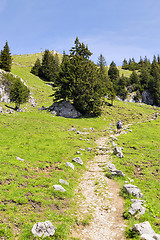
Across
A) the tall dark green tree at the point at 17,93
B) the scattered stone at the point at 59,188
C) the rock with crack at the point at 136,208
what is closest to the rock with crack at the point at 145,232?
the rock with crack at the point at 136,208

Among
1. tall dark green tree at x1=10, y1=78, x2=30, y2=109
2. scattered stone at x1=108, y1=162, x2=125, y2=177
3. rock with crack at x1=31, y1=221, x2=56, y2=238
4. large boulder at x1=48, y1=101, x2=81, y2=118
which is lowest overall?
scattered stone at x1=108, y1=162, x2=125, y2=177

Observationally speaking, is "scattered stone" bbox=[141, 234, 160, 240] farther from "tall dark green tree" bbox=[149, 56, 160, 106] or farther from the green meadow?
"tall dark green tree" bbox=[149, 56, 160, 106]

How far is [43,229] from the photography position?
9.20 meters

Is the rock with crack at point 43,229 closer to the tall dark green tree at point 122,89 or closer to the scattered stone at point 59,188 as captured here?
the scattered stone at point 59,188

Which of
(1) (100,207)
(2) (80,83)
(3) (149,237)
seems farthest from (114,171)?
(2) (80,83)

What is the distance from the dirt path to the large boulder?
33.6 meters

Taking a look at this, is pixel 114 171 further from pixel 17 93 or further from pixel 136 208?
pixel 17 93

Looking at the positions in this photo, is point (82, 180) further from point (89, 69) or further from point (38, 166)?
point (89, 69)

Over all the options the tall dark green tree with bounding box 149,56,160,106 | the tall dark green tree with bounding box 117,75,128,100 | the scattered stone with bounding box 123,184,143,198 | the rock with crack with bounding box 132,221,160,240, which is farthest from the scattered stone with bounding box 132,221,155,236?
the tall dark green tree with bounding box 149,56,160,106

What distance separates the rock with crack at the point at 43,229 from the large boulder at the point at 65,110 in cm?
4362

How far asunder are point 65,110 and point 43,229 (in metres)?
45.4

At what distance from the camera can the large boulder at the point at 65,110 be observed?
52.8 meters

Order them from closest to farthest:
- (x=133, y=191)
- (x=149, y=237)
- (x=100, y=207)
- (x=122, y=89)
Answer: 1. (x=149, y=237)
2. (x=100, y=207)
3. (x=133, y=191)
4. (x=122, y=89)

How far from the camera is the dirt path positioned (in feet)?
33.4
